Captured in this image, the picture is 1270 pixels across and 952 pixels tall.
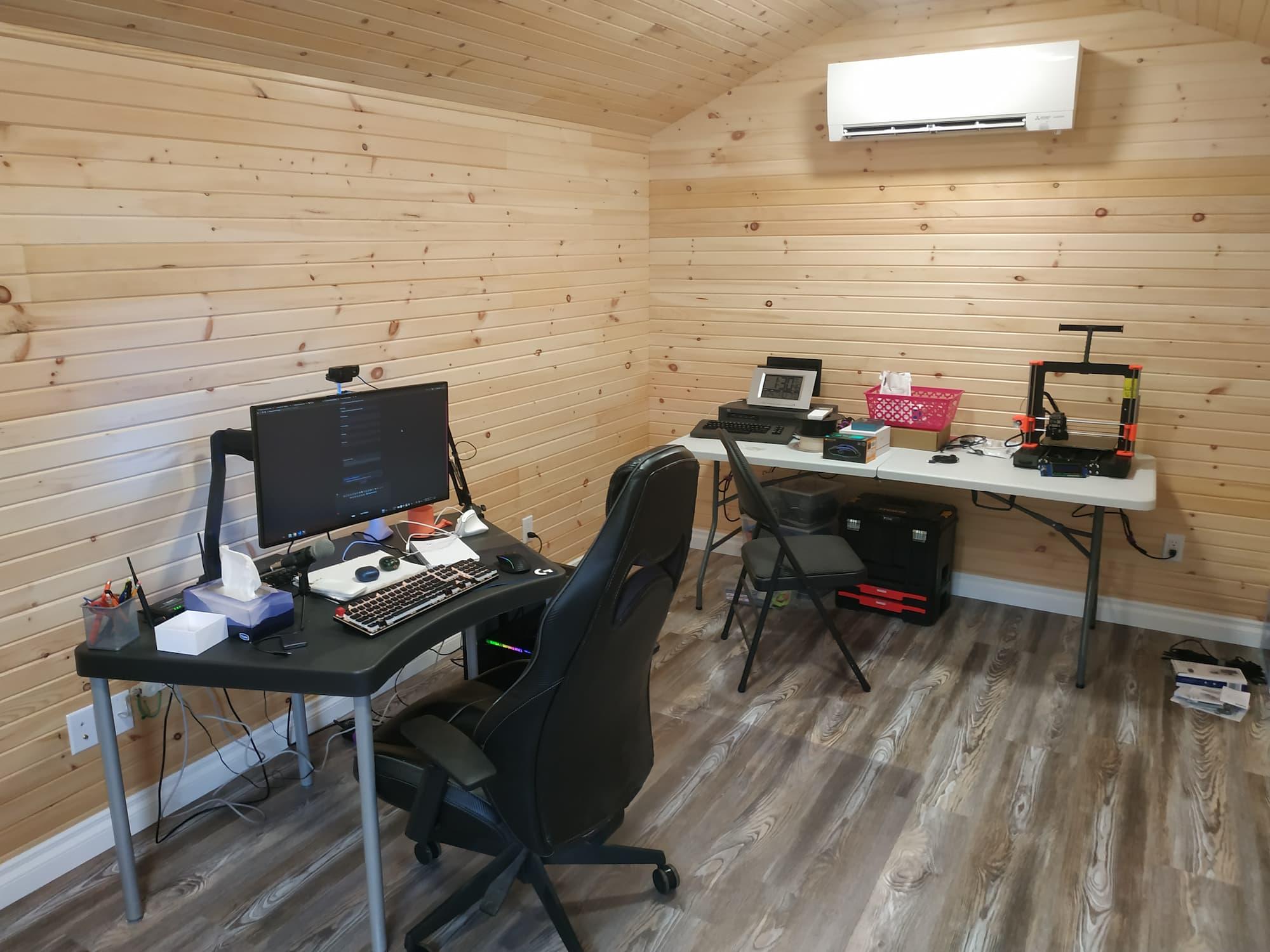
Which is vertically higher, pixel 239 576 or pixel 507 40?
pixel 507 40

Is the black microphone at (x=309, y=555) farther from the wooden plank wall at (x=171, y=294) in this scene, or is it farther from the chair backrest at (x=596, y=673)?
the chair backrest at (x=596, y=673)

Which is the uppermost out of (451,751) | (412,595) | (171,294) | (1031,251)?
(1031,251)

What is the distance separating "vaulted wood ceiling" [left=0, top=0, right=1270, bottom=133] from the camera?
89.4 inches

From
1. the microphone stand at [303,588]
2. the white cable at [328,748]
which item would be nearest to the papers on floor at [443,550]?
the microphone stand at [303,588]

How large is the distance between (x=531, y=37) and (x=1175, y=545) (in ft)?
10.6

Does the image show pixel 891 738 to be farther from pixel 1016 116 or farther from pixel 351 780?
pixel 1016 116

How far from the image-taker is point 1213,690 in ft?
10.7

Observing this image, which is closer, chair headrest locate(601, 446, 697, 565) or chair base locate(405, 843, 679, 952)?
chair headrest locate(601, 446, 697, 565)

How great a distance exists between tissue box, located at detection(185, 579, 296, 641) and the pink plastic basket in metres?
2.63

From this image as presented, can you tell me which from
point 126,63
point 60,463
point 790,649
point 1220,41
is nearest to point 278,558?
point 60,463

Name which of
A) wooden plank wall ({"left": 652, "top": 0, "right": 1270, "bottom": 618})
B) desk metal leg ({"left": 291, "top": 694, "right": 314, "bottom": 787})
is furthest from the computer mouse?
wooden plank wall ({"left": 652, "top": 0, "right": 1270, "bottom": 618})

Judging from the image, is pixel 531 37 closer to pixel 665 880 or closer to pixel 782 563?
pixel 782 563

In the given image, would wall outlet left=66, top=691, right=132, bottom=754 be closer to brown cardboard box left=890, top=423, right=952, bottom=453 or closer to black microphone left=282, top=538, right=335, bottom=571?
black microphone left=282, top=538, right=335, bottom=571

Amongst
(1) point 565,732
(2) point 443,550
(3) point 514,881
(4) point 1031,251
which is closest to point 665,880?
(3) point 514,881
